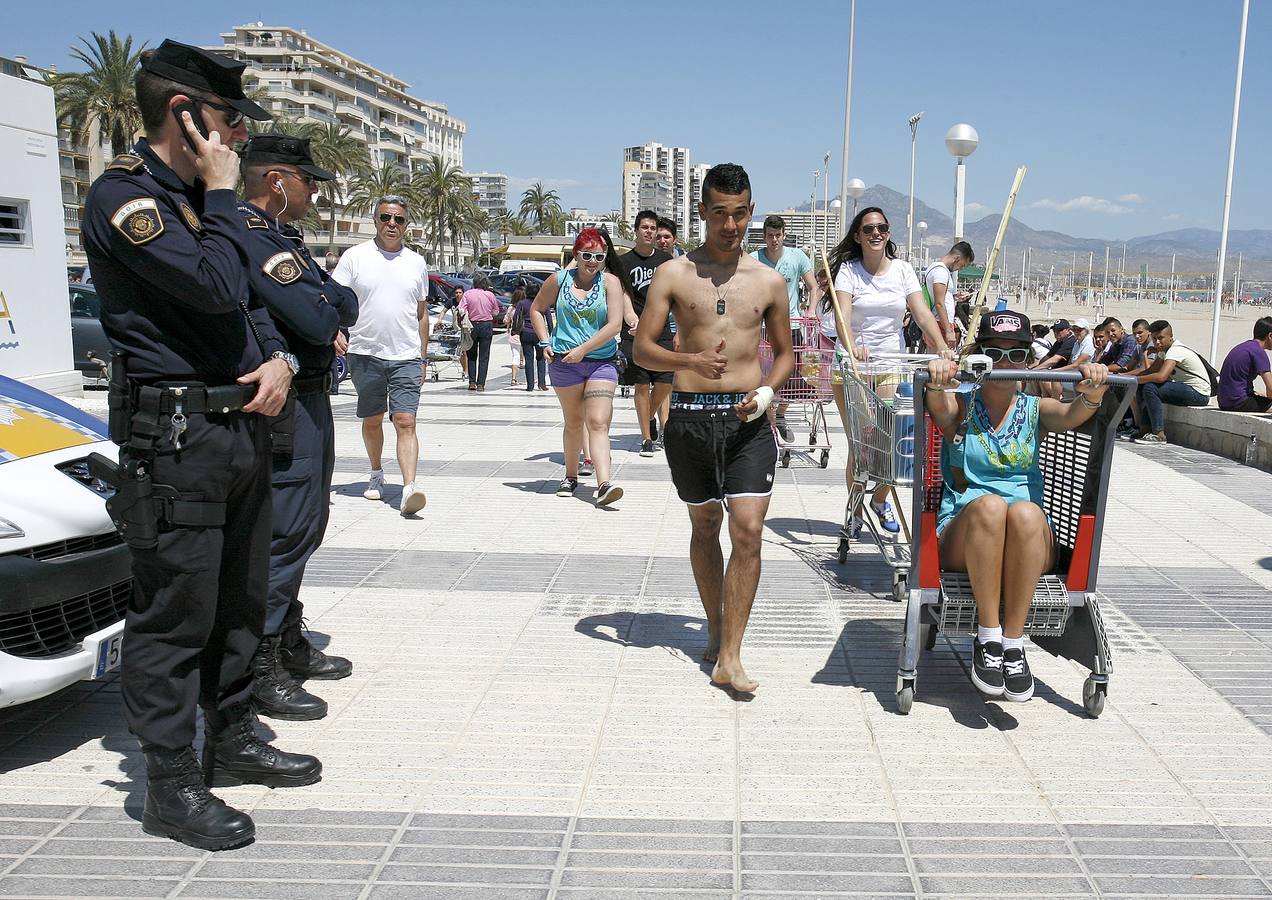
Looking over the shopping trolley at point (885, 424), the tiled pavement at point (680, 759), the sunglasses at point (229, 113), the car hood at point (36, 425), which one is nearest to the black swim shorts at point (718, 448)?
the tiled pavement at point (680, 759)

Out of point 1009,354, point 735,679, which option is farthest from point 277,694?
point 1009,354

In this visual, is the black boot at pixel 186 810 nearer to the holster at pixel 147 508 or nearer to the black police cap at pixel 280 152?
the holster at pixel 147 508

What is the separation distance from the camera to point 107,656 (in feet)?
12.6

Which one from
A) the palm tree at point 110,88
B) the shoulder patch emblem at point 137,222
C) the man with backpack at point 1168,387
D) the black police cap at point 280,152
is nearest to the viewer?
the shoulder patch emblem at point 137,222

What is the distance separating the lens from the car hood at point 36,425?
405 cm

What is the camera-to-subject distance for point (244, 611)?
350 centimetres

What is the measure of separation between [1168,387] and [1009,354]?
907 cm

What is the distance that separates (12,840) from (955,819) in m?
2.91

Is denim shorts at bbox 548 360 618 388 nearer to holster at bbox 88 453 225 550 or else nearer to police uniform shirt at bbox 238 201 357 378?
police uniform shirt at bbox 238 201 357 378

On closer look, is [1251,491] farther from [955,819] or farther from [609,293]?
[955,819]

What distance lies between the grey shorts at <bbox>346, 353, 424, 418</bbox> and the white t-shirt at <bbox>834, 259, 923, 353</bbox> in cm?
313

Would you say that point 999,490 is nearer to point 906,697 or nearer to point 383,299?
point 906,697

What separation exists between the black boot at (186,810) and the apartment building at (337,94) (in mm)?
90646

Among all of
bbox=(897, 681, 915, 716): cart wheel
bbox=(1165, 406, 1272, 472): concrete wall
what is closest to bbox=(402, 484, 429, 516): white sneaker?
bbox=(897, 681, 915, 716): cart wheel
